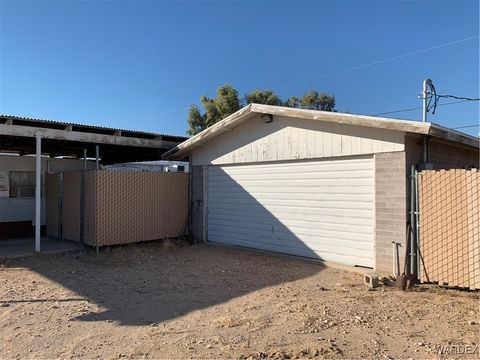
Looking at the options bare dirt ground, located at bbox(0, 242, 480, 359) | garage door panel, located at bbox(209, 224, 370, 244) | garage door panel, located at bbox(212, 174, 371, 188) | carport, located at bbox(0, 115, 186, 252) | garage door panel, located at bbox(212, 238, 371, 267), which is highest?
carport, located at bbox(0, 115, 186, 252)

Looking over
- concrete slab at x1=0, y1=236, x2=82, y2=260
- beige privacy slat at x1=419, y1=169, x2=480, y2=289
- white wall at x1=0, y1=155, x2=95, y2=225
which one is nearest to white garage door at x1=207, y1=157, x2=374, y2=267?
beige privacy slat at x1=419, y1=169, x2=480, y2=289

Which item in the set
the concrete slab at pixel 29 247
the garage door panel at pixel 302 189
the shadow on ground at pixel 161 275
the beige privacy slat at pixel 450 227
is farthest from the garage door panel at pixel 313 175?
the concrete slab at pixel 29 247

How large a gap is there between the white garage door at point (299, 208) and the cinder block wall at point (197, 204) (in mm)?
316

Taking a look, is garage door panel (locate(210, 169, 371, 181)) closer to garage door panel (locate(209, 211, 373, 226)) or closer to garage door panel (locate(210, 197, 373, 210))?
garage door panel (locate(210, 197, 373, 210))

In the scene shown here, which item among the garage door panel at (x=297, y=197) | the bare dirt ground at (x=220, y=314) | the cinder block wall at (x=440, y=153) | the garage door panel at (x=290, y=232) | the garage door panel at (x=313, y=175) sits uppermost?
the cinder block wall at (x=440, y=153)

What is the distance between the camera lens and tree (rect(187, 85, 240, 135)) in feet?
95.7

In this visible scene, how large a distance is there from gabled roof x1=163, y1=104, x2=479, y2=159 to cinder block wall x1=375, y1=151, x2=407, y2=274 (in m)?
0.60

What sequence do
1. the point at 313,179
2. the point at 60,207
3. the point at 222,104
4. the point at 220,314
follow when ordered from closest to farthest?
the point at 220,314
the point at 313,179
the point at 60,207
the point at 222,104

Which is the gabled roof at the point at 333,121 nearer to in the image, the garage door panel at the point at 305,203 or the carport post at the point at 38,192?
the garage door panel at the point at 305,203

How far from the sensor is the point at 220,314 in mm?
5754

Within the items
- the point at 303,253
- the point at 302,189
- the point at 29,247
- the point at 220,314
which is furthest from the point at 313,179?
the point at 29,247

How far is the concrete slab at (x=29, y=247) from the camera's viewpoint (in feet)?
32.9

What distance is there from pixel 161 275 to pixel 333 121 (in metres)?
4.59

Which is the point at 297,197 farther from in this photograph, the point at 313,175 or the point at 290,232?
the point at 290,232
